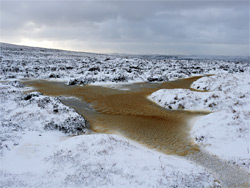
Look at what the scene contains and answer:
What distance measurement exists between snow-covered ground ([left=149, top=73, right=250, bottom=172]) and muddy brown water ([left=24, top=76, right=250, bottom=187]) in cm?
77

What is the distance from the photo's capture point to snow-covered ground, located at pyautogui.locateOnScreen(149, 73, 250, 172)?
10433mm

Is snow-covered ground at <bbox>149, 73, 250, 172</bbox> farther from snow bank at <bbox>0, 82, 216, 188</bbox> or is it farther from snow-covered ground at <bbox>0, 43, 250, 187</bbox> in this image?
snow bank at <bbox>0, 82, 216, 188</bbox>

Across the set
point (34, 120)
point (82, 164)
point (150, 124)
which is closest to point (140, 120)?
point (150, 124)

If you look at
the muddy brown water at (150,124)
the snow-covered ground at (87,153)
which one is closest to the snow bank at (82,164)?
the snow-covered ground at (87,153)

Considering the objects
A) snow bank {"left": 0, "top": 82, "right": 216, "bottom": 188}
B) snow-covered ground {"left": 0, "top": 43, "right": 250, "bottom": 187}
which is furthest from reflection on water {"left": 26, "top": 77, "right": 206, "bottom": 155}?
snow bank {"left": 0, "top": 82, "right": 216, "bottom": 188}

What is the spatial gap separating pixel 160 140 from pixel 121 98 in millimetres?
11685

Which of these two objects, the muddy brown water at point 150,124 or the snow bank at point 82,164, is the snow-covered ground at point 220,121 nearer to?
the muddy brown water at point 150,124

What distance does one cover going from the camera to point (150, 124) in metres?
14.9

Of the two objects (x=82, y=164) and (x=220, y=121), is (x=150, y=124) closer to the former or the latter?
(x=220, y=121)

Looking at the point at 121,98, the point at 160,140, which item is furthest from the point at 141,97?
the point at 160,140

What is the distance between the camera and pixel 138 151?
999 centimetres

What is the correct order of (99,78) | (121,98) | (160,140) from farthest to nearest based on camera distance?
(99,78)
(121,98)
(160,140)

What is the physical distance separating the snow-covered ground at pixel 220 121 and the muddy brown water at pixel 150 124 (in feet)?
2.53

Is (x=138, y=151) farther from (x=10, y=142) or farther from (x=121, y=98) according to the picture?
(x=121, y=98)
